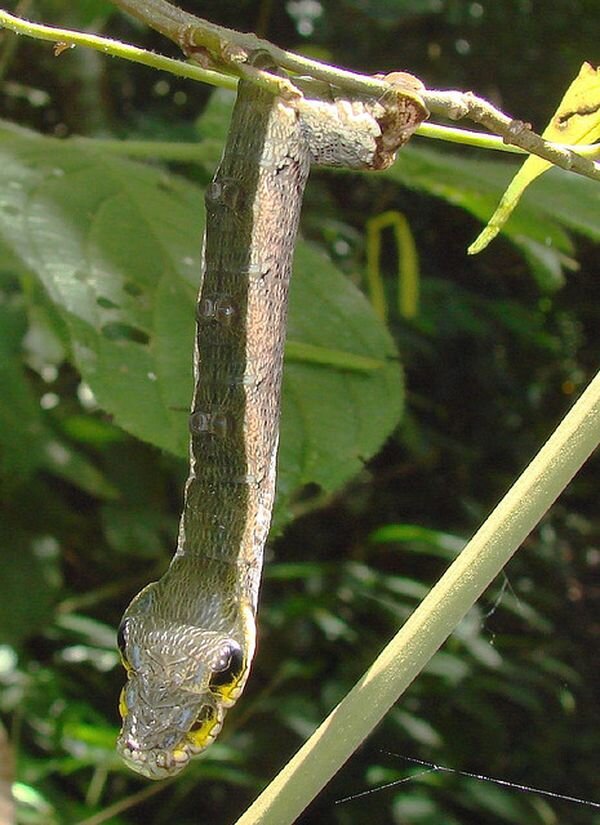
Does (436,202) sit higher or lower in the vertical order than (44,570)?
higher

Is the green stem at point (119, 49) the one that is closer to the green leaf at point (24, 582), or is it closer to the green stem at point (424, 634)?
the green stem at point (424, 634)

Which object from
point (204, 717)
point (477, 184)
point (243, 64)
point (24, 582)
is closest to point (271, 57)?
point (243, 64)

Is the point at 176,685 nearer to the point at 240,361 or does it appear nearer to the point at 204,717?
the point at 204,717

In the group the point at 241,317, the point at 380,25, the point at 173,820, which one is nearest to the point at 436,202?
the point at 380,25

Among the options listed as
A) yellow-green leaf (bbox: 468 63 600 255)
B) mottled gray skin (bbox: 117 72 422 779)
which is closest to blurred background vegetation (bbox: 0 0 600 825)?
mottled gray skin (bbox: 117 72 422 779)

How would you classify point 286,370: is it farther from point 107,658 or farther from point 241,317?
point 107,658
